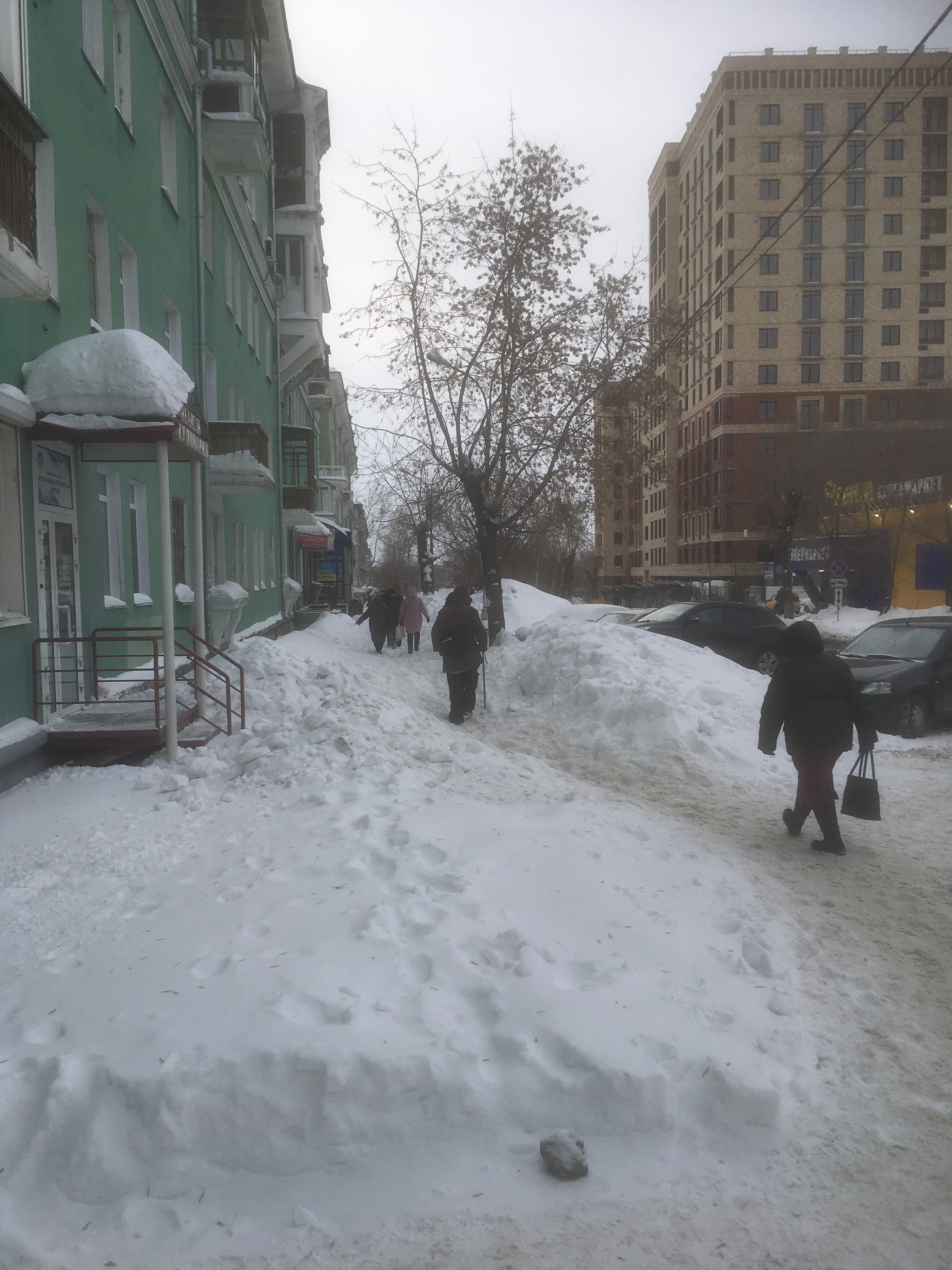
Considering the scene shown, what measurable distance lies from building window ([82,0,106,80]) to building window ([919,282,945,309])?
73.6 metres

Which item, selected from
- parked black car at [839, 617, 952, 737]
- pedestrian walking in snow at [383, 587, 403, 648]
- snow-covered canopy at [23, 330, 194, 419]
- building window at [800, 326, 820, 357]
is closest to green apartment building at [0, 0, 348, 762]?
snow-covered canopy at [23, 330, 194, 419]

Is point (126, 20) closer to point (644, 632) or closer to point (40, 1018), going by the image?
point (644, 632)

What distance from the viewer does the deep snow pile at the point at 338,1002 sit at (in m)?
2.96

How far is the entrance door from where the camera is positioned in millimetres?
8250

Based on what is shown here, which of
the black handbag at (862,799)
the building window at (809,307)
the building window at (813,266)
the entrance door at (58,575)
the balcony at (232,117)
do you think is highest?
the building window at (813,266)

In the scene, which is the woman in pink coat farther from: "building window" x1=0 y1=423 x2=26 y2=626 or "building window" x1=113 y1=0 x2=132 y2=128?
"building window" x1=0 y1=423 x2=26 y2=626

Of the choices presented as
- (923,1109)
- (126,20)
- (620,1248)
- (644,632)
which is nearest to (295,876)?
(620,1248)

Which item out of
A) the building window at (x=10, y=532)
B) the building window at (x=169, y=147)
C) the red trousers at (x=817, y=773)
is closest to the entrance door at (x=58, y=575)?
the building window at (x=10, y=532)

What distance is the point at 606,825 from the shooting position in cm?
631

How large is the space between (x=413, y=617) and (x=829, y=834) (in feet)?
45.6

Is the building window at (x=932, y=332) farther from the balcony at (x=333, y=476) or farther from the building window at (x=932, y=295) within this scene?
the balcony at (x=333, y=476)

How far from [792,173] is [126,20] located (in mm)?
70293

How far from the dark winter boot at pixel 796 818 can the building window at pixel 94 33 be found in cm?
1002

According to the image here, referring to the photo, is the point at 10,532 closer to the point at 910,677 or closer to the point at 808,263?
the point at 910,677
